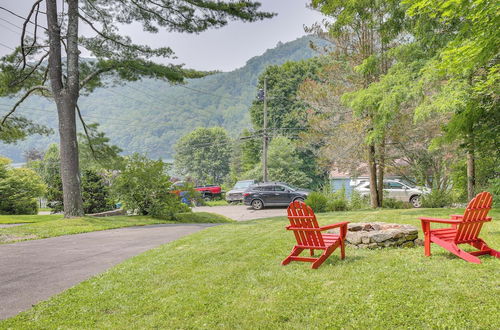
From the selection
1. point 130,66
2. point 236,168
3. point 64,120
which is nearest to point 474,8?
point 130,66

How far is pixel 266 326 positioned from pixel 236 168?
67450mm

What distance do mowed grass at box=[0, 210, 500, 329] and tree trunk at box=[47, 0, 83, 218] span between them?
9.85m

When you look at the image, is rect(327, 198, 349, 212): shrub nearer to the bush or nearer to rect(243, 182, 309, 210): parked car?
the bush

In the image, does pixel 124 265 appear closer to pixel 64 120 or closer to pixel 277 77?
pixel 64 120

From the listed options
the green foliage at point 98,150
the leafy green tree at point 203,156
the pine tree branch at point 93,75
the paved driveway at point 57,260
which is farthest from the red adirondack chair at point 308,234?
the leafy green tree at point 203,156

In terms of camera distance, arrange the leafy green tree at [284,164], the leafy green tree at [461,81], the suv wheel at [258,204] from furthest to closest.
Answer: the leafy green tree at [284,164] < the suv wheel at [258,204] < the leafy green tree at [461,81]

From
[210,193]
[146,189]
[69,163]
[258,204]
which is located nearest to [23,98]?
[69,163]

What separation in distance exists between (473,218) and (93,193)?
1940cm

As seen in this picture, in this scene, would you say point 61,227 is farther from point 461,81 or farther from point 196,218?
point 461,81

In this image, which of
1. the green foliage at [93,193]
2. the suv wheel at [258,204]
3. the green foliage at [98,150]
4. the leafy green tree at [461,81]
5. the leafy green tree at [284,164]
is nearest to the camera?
the leafy green tree at [461,81]

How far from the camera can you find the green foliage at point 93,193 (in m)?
20.8

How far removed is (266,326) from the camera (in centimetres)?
373

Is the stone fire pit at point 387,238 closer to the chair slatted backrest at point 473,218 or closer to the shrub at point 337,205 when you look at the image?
the chair slatted backrest at point 473,218

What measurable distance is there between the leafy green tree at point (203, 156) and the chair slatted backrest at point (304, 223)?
239 ft
